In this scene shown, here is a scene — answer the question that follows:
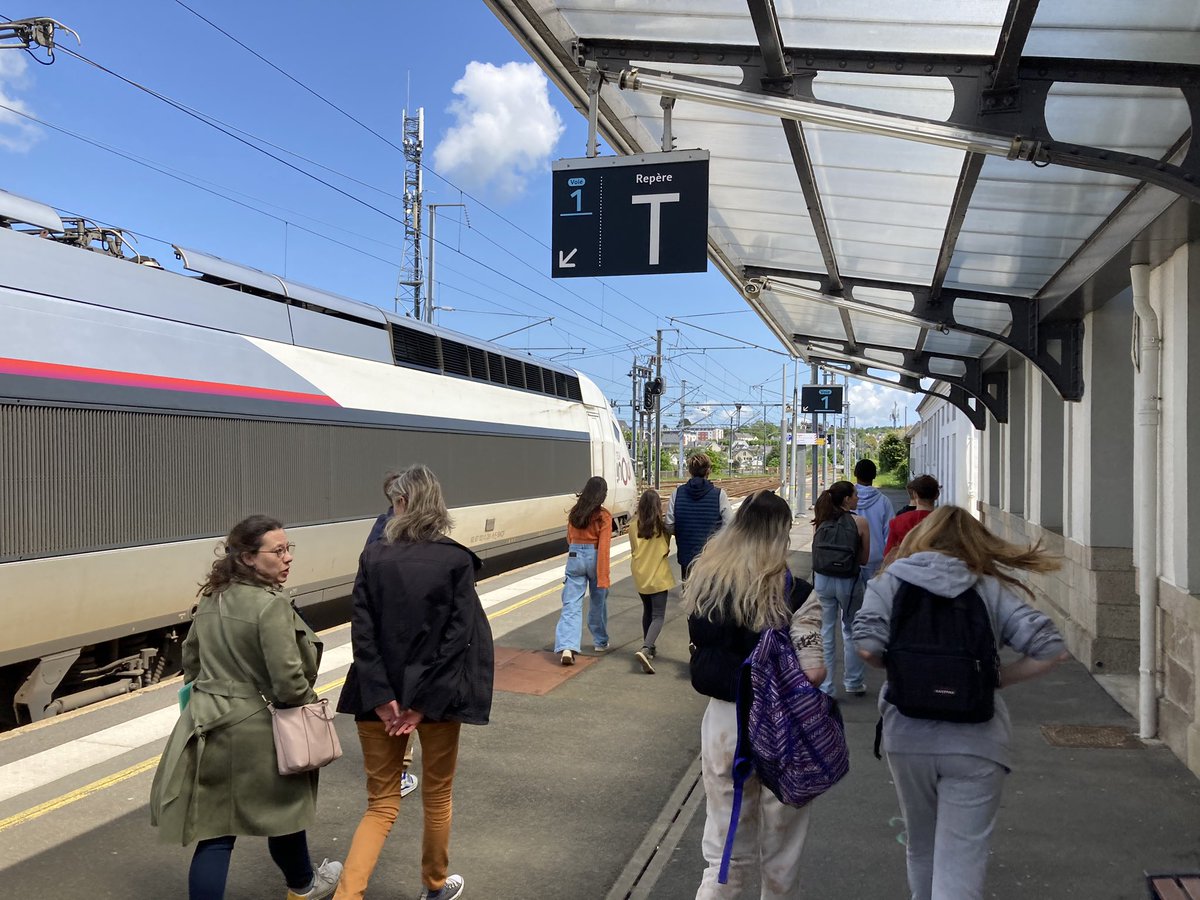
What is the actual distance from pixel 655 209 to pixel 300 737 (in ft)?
13.7

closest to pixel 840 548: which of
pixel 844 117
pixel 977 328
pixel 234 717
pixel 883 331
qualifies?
pixel 844 117

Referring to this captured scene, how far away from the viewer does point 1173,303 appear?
617 cm

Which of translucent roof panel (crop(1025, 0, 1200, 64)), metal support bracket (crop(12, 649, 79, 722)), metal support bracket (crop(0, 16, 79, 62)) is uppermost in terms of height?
metal support bracket (crop(0, 16, 79, 62))

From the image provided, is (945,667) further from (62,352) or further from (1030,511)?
(1030,511)

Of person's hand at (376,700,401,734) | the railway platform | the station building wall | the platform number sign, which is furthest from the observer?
the platform number sign

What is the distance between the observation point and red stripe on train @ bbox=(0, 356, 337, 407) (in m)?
6.23

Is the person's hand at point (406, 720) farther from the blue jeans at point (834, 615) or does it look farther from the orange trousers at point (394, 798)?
the blue jeans at point (834, 615)

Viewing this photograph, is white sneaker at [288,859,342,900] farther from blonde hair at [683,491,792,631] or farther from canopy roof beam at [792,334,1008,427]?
canopy roof beam at [792,334,1008,427]

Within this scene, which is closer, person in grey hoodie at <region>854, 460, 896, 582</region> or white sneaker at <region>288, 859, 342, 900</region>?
white sneaker at <region>288, 859, 342, 900</region>

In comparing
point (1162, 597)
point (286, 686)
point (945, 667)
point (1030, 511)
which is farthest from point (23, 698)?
point (1030, 511)

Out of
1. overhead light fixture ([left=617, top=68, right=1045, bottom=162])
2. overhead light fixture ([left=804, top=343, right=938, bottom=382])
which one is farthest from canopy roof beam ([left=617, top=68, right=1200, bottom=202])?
overhead light fixture ([left=804, top=343, right=938, bottom=382])

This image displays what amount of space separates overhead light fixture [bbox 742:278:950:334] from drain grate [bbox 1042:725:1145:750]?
13.6ft

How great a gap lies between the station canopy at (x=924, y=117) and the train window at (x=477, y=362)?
5.72m

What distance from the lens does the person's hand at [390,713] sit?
368 centimetres
